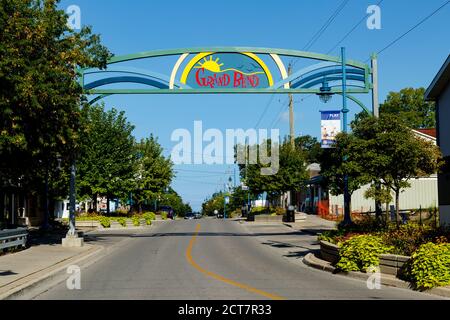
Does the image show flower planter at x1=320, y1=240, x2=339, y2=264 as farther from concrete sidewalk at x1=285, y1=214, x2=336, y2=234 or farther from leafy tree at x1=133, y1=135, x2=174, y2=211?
leafy tree at x1=133, y1=135, x2=174, y2=211

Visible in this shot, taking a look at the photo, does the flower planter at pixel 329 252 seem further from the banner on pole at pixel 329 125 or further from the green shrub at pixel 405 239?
the banner on pole at pixel 329 125

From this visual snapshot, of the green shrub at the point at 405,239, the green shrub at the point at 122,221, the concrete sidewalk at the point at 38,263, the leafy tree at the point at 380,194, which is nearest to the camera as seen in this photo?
the concrete sidewalk at the point at 38,263

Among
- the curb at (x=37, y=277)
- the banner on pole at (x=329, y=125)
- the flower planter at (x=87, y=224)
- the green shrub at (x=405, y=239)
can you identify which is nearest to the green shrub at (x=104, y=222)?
the flower planter at (x=87, y=224)

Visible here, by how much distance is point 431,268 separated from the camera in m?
12.1

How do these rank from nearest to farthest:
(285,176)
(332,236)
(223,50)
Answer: (332,236), (223,50), (285,176)

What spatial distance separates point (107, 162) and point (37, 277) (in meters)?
27.6

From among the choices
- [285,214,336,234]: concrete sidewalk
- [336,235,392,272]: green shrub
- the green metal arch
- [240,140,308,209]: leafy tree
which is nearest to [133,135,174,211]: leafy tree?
[240,140,308,209]: leafy tree

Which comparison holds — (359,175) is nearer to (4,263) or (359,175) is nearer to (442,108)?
(442,108)

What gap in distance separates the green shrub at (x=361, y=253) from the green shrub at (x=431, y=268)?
204 centimetres

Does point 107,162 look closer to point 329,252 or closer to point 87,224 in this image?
point 87,224

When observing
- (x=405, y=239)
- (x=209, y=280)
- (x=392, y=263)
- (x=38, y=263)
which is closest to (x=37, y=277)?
(x=38, y=263)

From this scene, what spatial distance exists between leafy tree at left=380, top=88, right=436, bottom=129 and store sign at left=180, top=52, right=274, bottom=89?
187 ft

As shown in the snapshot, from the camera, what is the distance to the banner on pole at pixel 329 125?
76.1ft

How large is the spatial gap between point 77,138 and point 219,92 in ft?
23.3
